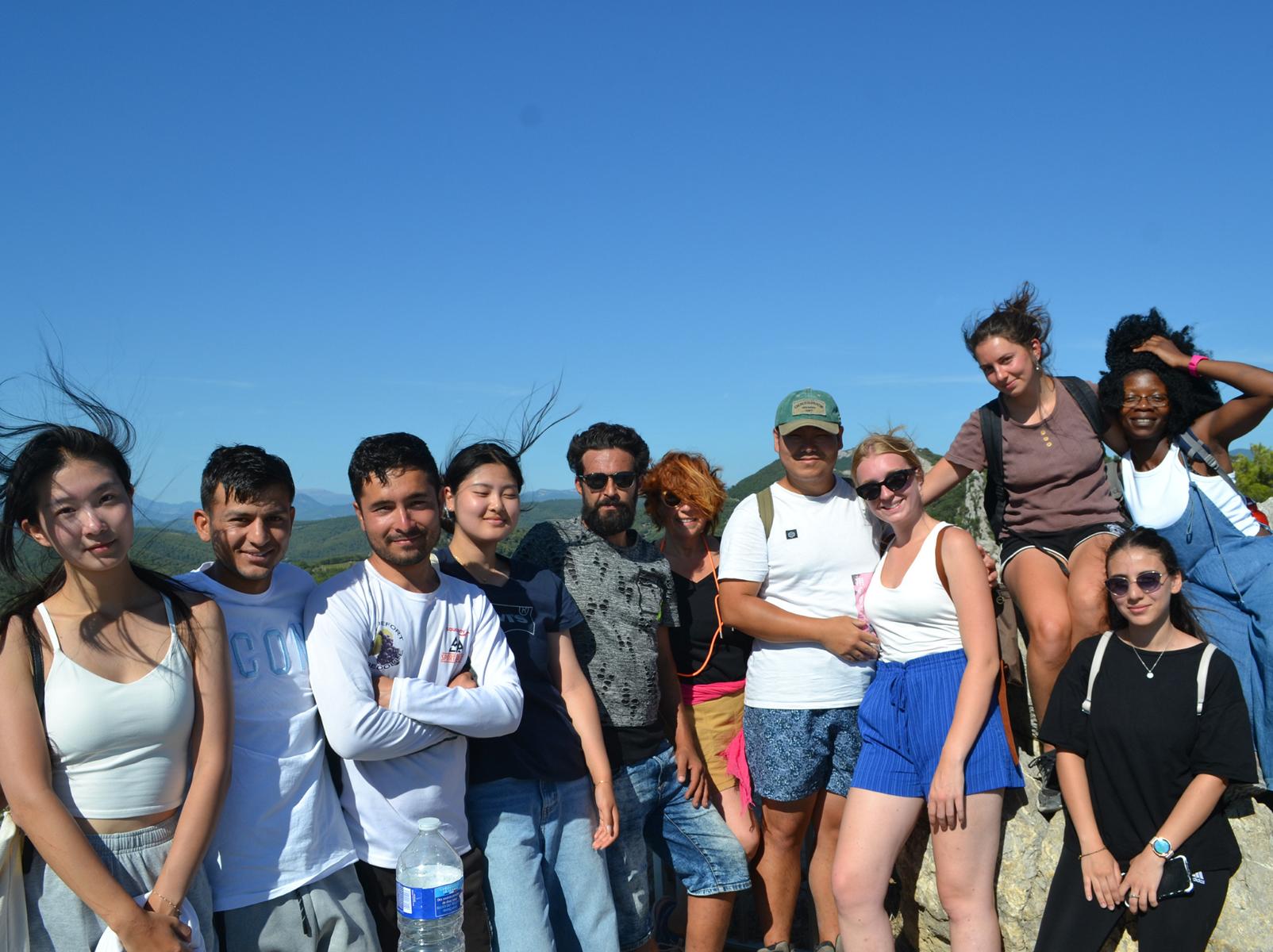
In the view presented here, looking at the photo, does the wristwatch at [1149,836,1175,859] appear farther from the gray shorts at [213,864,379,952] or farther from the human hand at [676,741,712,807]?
the gray shorts at [213,864,379,952]

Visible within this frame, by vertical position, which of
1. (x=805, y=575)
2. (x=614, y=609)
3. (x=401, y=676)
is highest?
(x=805, y=575)

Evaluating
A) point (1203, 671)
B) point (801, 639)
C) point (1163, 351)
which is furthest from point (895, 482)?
point (1163, 351)

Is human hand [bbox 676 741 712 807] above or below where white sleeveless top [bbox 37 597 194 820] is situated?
below

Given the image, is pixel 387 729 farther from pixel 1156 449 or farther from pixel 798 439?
pixel 1156 449

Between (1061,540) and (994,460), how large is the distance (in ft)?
1.91

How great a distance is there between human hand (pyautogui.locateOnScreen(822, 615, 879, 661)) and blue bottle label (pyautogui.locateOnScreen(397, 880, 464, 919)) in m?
2.16

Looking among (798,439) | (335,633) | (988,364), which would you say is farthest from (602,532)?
(988,364)

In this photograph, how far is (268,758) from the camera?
3.41m

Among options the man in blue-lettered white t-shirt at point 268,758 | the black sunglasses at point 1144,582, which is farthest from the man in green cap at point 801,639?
the man in blue-lettered white t-shirt at point 268,758

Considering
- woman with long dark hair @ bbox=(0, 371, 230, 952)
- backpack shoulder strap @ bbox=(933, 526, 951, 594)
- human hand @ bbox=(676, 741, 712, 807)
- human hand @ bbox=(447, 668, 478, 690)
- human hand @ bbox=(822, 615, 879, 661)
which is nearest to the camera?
woman with long dark hair @ bbox=(0, 371, 230, 952)

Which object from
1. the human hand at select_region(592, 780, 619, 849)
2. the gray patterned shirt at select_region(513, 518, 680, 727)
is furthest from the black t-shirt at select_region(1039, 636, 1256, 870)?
the human hand at select_region(592, 780, 619, 849)

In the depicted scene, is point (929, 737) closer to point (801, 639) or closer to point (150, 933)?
point (801, 639)

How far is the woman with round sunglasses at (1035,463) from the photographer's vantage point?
489 cm

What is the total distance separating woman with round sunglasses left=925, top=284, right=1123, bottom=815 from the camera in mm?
4887
